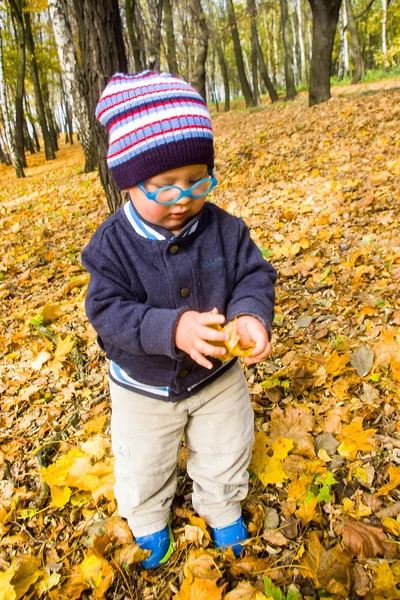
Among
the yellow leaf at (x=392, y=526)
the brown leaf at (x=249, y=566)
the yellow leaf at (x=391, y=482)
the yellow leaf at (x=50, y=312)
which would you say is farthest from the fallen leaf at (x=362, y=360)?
the yellow leaf at (x=50, y=312)

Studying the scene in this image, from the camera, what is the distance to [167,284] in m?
1.43

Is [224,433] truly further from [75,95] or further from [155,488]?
[75,95]

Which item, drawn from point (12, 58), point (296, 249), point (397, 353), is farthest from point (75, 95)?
point (12, 58)

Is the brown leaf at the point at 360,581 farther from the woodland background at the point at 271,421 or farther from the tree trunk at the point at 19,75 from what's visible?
the tree trunk at the point at 19,75

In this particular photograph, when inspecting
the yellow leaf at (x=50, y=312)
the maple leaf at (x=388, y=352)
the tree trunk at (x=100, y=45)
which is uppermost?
the tree trunk at (x=100, y=45)

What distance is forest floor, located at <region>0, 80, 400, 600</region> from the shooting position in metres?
1.55

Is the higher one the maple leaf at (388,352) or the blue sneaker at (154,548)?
the maple leaf at (388,352)

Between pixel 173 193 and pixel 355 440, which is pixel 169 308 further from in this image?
pixel 355 440

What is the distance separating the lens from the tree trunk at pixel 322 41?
7.92 m

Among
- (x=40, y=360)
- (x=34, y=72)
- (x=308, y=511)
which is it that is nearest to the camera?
(x=308, y=511)

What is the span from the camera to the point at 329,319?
103 inches

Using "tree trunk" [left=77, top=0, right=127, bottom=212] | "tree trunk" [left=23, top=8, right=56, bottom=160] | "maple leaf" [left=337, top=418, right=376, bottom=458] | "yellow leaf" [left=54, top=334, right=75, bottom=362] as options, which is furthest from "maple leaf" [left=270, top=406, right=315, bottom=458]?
"tree trunk" [left=23, top=8, right=56, bottom=160]

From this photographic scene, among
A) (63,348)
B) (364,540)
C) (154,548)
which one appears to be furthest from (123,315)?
(63,348)

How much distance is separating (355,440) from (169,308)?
108cm
